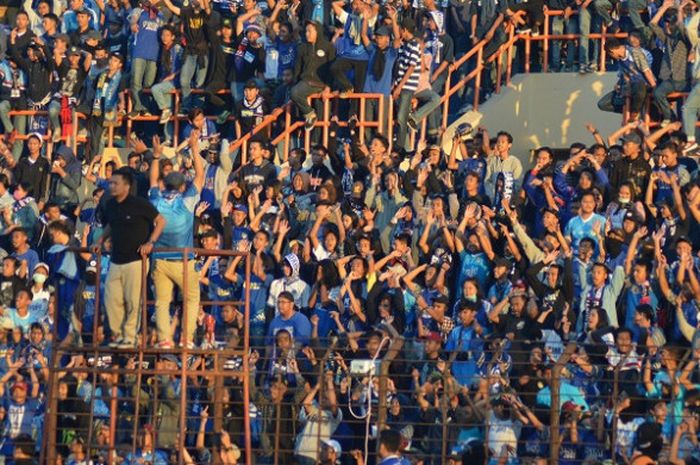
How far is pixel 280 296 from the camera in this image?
2273cm

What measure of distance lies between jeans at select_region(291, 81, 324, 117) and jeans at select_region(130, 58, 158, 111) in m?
2.64

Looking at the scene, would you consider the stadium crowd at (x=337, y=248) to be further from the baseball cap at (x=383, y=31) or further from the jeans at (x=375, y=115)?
the jeans at (x=375, y=115)

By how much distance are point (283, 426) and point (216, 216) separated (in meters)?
4.74

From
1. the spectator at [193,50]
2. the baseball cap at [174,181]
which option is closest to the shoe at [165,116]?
the spectator at [193,50]

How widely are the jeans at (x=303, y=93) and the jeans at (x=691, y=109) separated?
4.53 m

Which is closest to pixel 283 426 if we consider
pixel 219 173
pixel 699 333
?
pixel 699 333

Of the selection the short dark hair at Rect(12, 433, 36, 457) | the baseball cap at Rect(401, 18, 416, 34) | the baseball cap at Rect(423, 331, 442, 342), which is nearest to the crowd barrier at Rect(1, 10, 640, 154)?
the baseball cap at Rect(401, 18, 416, 34)

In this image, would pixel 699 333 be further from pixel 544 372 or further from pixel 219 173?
pixel 219 173

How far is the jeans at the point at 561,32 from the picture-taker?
2708 cm

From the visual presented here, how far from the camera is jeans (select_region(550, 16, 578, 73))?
2708 centimetres

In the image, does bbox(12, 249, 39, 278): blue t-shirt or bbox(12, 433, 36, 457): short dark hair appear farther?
bbox(12, 249, 39, 278): blue t-shirt

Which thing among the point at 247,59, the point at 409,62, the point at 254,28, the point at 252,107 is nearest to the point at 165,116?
the point at 247,59

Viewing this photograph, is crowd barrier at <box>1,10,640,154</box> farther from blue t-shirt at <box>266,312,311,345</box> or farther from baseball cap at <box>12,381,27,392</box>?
baseball cap at <box>12,381,27,392</box>

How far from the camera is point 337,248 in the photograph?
949 inches
